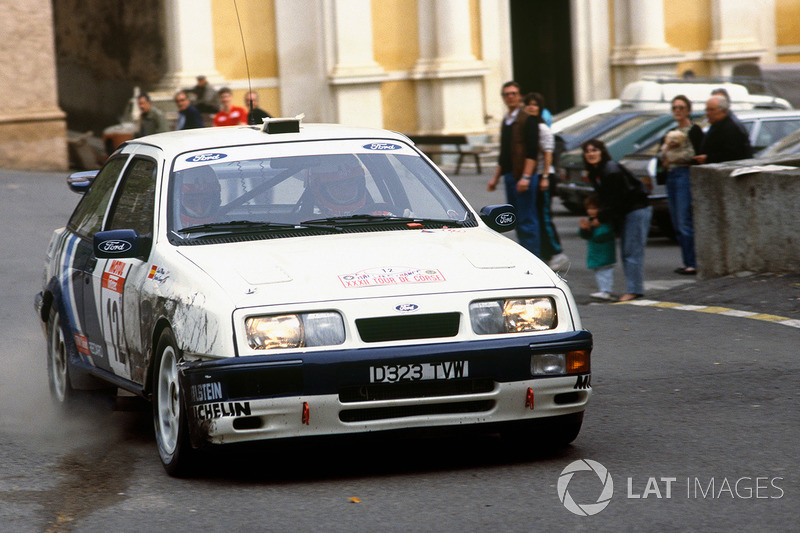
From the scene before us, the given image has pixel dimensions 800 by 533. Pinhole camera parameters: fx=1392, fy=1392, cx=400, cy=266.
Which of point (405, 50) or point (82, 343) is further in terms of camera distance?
point (405, 50)

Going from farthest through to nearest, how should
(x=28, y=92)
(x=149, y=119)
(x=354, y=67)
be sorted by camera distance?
(x=354, y=67) → (x=28, y=92) → (x=149, y=119)

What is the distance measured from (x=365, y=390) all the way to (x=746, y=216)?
7440 mm

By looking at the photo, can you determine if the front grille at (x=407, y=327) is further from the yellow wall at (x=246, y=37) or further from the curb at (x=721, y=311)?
the yellow wall at (x=246, y=37)

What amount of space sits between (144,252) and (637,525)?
9.09ft

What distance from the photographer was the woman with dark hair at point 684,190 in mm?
13930

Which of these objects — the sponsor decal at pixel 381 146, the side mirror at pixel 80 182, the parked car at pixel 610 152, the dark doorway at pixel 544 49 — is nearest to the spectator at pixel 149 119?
the parked car at pixel 610 152

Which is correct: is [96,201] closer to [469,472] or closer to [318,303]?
[318,303]

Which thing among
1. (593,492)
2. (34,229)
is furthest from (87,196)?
(34,229)

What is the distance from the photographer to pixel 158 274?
6.30 metres

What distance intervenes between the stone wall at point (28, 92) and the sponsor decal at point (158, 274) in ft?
62.5

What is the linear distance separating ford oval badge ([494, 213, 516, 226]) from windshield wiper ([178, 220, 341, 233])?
1.01 meters

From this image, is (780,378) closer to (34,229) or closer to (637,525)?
(637,525)

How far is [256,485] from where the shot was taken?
5.86 m

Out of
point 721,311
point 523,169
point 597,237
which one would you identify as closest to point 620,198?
point 597,237
